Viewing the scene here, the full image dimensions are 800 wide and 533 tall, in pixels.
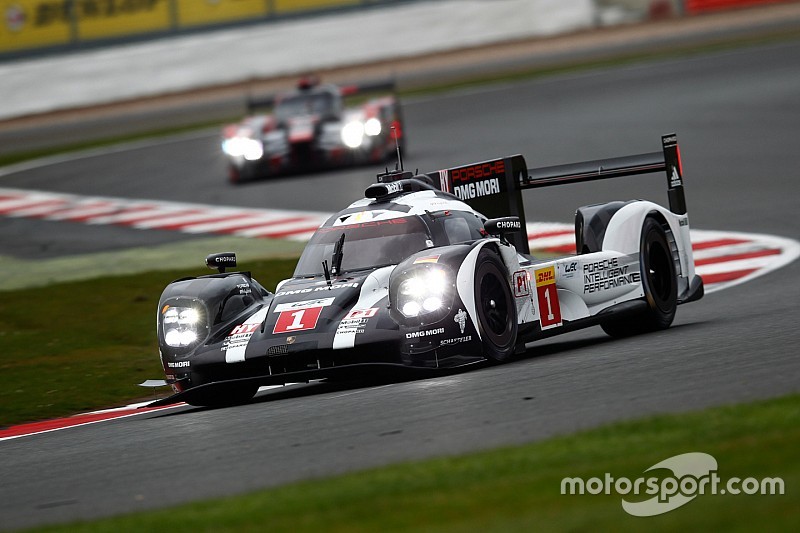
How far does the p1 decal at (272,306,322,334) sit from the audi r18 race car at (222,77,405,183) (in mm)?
13584

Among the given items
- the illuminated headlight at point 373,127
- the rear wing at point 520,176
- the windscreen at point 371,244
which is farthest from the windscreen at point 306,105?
the windscreen at point 371,244

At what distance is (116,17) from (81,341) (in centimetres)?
2316

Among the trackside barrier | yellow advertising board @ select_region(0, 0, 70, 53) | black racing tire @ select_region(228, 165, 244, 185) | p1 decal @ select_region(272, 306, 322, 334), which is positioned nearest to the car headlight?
p1 decal @ select_region(272, 306, 322, 334)

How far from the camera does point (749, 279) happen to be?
12.2 m

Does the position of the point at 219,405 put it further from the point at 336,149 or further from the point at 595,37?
the point at 595,37

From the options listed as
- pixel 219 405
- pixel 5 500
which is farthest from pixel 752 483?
pixel 219 405

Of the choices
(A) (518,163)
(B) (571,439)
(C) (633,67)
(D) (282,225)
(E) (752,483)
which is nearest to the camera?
(E) (752,483)

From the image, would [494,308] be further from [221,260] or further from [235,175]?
[235,175]

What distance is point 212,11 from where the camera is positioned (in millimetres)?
33562

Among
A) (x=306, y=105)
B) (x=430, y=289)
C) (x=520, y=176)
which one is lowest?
(x=430, y=289)

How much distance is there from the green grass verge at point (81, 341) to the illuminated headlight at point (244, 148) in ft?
21.8

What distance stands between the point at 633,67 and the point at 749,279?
59.0ft

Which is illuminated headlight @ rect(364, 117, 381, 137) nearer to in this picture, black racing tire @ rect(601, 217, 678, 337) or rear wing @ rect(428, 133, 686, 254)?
rear wing @ rect(428, 133, 686, 254)

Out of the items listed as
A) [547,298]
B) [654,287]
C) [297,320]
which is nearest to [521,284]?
[547,298]
